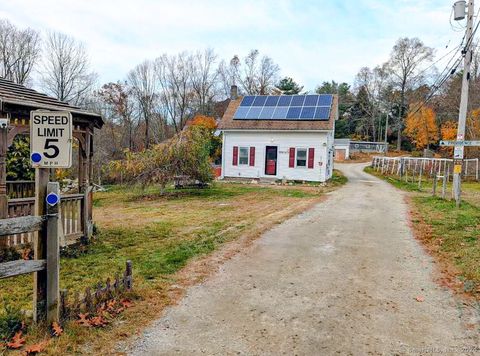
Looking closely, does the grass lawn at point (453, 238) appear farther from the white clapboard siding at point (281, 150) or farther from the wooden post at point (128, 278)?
the white clapboard siding at point (281, 150)

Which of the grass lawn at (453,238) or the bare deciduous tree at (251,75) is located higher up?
the bare deciduous tree at (251,75)

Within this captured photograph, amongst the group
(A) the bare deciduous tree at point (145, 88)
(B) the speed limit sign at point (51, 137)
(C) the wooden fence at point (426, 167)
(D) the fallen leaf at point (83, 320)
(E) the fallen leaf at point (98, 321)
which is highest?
(A) the bare deciduous tree at point (145, 88)

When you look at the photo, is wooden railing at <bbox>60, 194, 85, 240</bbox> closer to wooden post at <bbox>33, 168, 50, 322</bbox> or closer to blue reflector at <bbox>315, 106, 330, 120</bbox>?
wooden post at <bbox>33, 168, 50, 322</bbox>

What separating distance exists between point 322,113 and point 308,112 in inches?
34.5

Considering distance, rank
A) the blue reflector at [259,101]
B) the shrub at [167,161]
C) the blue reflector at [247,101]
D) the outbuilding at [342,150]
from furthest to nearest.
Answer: the outbuilding at [342,150] < the blue reflector at [247,101] < the blue reflector at [259,101] < the shrub at [167,161]

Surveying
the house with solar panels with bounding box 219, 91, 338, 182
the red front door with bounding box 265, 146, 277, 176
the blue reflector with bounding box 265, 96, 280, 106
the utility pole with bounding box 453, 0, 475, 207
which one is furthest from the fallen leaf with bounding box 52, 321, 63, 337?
the blue reflector with bounding box 265, 96, 280, 106

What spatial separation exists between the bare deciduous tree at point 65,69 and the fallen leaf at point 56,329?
32.1 meters

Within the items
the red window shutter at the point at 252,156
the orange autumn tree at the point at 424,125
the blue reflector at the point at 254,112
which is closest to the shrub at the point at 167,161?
the red window shutter at the point at 252,156

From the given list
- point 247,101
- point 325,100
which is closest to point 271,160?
point 247,101

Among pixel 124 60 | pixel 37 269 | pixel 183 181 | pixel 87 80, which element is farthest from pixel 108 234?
pixel 124 60

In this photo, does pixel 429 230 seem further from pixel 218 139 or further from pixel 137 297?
pixel 218 139

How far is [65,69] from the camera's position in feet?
105

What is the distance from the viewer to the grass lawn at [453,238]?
5418 mm

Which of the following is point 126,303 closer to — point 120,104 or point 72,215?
point 72,215
